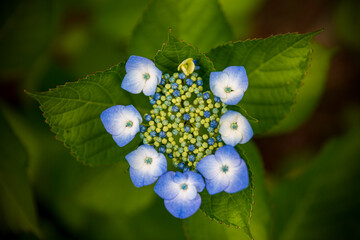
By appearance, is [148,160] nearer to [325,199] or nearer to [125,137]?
[125,137]

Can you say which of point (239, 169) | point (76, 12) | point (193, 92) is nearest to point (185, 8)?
point (193, 92)

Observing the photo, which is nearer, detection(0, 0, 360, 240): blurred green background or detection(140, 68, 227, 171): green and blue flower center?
detection(140, 68, 227, 171): green and blue flower center

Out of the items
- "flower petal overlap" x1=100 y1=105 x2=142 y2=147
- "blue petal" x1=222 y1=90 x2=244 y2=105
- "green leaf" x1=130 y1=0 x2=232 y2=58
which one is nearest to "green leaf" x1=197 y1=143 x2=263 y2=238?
"blue petal" x1=222 y1=90 x2=244 y2=105

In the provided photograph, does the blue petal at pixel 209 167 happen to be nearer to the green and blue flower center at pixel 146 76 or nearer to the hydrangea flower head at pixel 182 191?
the hydrangea flower head at pixel 182 191

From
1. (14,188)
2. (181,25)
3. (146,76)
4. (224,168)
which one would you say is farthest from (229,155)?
(14,188)

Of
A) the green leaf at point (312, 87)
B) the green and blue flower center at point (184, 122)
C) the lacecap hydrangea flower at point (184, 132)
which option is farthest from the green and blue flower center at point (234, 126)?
the green leaf at point (312, 87)

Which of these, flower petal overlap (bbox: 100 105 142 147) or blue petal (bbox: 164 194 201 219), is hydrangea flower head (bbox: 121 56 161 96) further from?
blue petal (bbox: 164 194 201 219)
